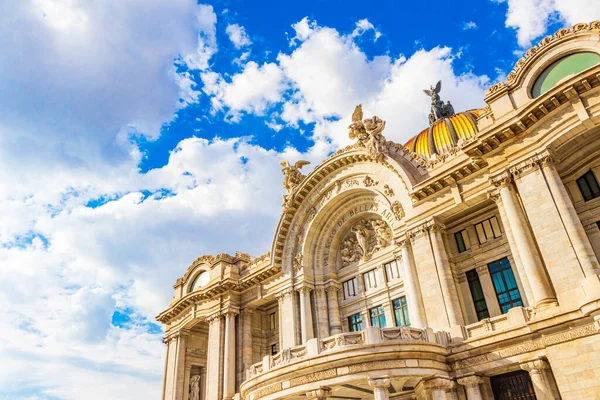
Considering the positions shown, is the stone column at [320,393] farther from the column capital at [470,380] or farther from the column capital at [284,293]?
the column capital at [284,293]

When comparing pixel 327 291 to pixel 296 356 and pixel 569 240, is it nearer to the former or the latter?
pixel 296 356

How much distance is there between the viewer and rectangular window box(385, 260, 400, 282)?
2840 centimetres

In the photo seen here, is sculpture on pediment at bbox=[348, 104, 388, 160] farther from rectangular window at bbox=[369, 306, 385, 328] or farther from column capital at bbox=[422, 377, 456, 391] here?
column capital at bbox=[422, 377, 456, 391]

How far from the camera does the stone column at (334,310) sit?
3030cm

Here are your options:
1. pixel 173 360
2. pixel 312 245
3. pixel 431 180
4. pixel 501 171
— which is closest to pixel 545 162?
pixel 501 171

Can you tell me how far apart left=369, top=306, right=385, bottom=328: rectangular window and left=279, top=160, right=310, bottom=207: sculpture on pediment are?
32.3ft

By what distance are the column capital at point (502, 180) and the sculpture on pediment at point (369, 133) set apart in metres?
7.72

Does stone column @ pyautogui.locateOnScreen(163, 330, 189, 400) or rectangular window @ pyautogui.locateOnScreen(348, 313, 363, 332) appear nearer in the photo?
rectangular window @ pyautogui.locateOnScreen(348, 313, 363, 332)

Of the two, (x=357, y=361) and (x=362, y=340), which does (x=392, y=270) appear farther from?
(x=357, y=361)

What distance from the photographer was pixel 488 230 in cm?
2533

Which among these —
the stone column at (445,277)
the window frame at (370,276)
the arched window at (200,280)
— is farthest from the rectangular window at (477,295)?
the arched window at (200,280)

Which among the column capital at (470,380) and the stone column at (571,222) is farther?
the column capital at (470,380)

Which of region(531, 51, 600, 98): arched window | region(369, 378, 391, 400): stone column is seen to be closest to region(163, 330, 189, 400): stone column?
region(369, 378, 391, 400): stone column

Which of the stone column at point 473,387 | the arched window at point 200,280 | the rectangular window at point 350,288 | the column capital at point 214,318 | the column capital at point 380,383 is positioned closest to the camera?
the column capital at point 380,383
